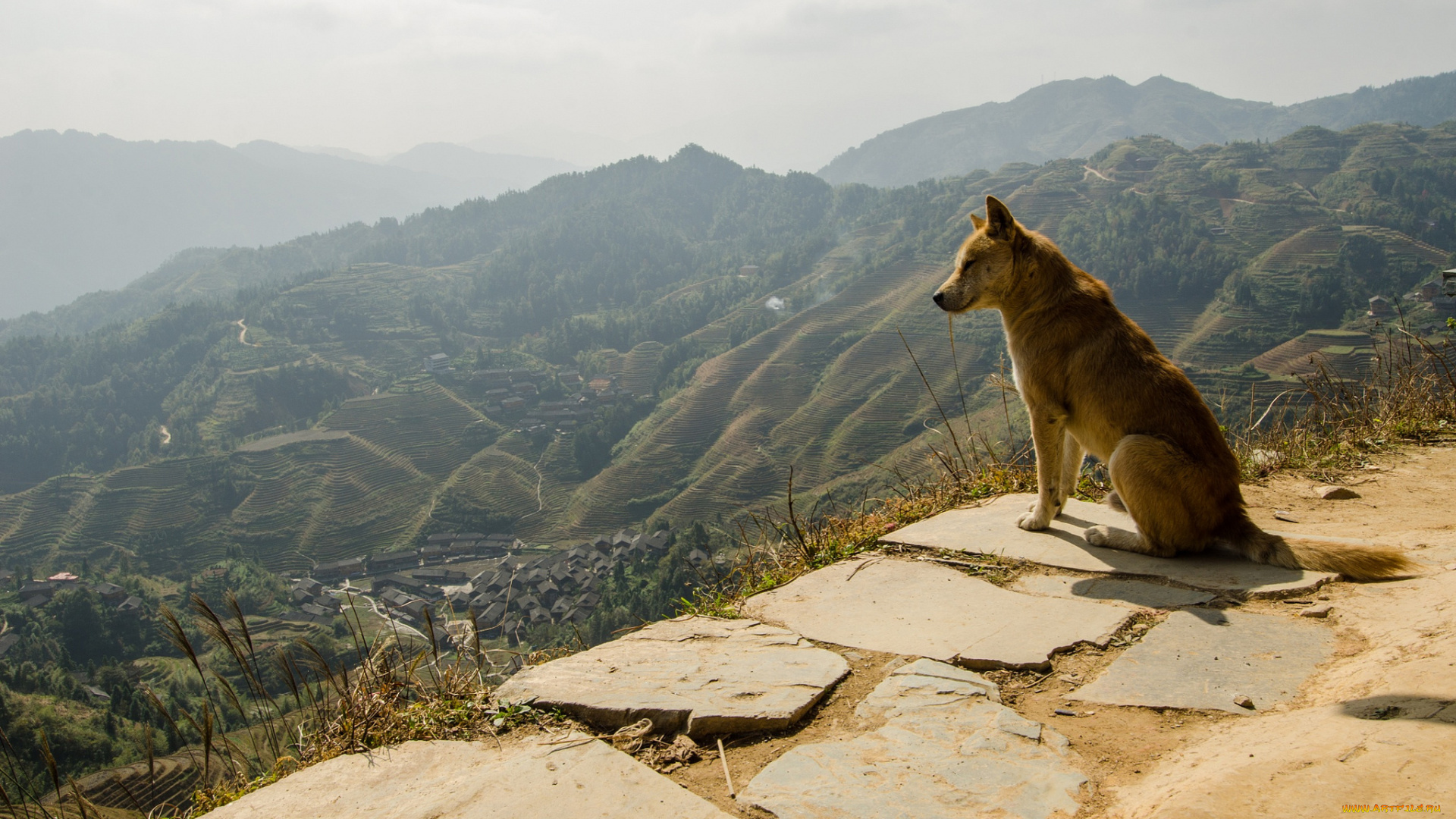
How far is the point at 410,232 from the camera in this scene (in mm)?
150250

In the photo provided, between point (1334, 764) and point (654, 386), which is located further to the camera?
point (654, 386)

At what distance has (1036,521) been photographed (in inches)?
139

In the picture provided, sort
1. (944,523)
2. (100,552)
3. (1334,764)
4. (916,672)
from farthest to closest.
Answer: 1. (100,552)
2. (944,523)
3. (916,672)
4. (1334,764)

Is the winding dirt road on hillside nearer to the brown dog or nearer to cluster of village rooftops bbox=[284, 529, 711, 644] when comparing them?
cluster of village rooftops bbox=[284, 529, 711, 644]

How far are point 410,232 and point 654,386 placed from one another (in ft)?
285

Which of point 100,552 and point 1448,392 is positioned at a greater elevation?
point 1448,392

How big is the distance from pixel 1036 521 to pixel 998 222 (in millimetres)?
1440

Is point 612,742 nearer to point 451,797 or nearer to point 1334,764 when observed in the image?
point 451,797

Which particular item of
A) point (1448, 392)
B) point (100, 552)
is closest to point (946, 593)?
point (1448, 392)

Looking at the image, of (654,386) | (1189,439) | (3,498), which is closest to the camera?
(1189,439)

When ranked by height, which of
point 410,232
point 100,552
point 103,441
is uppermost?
point 410,232

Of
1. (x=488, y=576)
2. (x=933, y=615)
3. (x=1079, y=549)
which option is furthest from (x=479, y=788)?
(x=488, y=576)

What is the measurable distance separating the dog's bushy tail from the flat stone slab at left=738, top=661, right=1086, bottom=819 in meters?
1.53

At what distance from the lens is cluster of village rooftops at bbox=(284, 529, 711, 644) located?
38469mm
